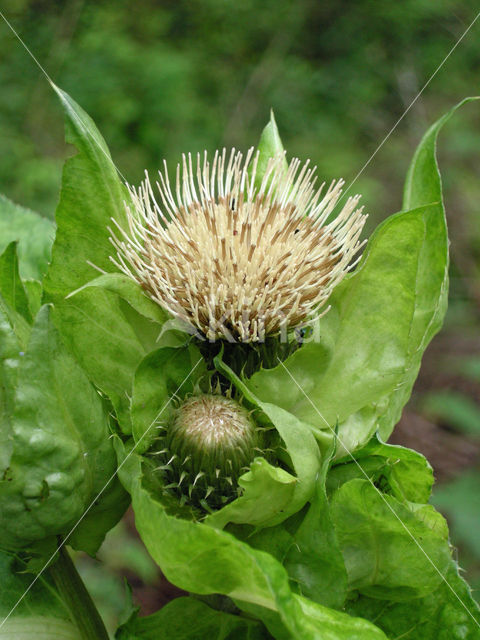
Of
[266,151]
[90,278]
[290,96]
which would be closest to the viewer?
[90,278]

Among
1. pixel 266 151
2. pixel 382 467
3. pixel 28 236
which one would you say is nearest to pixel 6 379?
pixel 382 467

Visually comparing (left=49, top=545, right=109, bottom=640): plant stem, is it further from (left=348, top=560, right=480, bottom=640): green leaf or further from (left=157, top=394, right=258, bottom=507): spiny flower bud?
(left=348, top=560, right=480, bottom=640): green leaf

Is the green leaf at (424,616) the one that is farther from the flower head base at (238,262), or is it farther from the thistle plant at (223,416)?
the flower head base at (238,262)

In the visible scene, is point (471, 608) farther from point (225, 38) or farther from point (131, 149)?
point (225, 38)

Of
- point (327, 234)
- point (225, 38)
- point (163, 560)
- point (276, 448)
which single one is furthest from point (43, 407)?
point (225, 38)

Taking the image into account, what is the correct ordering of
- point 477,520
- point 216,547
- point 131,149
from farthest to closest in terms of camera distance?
point 131,149
point 477,520
point 216,547

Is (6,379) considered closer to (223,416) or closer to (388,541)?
(223,416)

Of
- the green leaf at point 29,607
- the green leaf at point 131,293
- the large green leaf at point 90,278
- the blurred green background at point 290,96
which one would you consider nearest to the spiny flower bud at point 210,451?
the large green leaf at point 90,278
